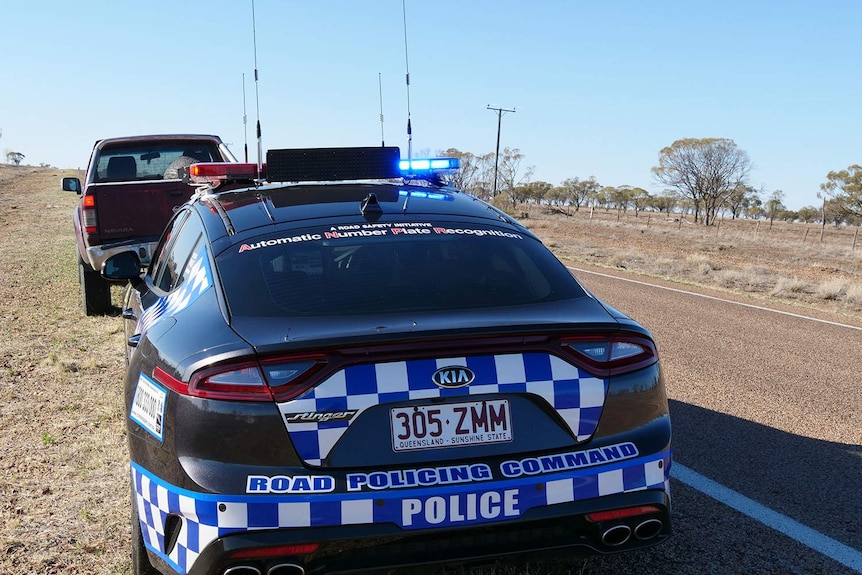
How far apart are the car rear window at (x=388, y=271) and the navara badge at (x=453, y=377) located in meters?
0.36

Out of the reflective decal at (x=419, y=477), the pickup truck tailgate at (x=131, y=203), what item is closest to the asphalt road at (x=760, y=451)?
the reflective decal at (x=419, y=477)

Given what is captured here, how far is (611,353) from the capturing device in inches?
112

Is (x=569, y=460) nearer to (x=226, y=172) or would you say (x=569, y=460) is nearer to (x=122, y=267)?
(x=226, y=172)

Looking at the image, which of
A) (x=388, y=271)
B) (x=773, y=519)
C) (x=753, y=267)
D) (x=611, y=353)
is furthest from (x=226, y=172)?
(x=753, y=267)

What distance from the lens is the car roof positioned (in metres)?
3.53

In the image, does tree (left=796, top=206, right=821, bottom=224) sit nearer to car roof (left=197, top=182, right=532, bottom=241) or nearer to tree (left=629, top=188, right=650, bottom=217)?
tree (left=629, top=188, right=650, bottom=217)

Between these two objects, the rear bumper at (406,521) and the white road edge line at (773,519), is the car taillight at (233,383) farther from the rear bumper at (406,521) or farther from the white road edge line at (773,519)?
the white road edge line at (773,519)

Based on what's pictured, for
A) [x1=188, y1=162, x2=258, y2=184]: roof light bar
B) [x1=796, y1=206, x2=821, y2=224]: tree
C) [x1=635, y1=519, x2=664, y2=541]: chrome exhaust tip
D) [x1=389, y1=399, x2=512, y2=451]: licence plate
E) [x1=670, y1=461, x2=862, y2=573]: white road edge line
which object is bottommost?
[x1=796, y1=206, x2=821, y2=224]: tree

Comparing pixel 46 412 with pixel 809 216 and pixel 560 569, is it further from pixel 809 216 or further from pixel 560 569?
pixel 809 216

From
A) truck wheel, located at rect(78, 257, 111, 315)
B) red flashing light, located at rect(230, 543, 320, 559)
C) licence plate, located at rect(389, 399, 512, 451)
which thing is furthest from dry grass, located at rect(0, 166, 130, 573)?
licence plate, located at rect(389, 399, 512, 451)

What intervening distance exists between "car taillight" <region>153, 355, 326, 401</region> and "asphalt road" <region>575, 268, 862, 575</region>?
5.44 feet

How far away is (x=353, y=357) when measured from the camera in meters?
2.57

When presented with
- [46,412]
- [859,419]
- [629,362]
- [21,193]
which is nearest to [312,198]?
[629,362]

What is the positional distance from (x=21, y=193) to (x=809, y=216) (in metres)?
78.0
